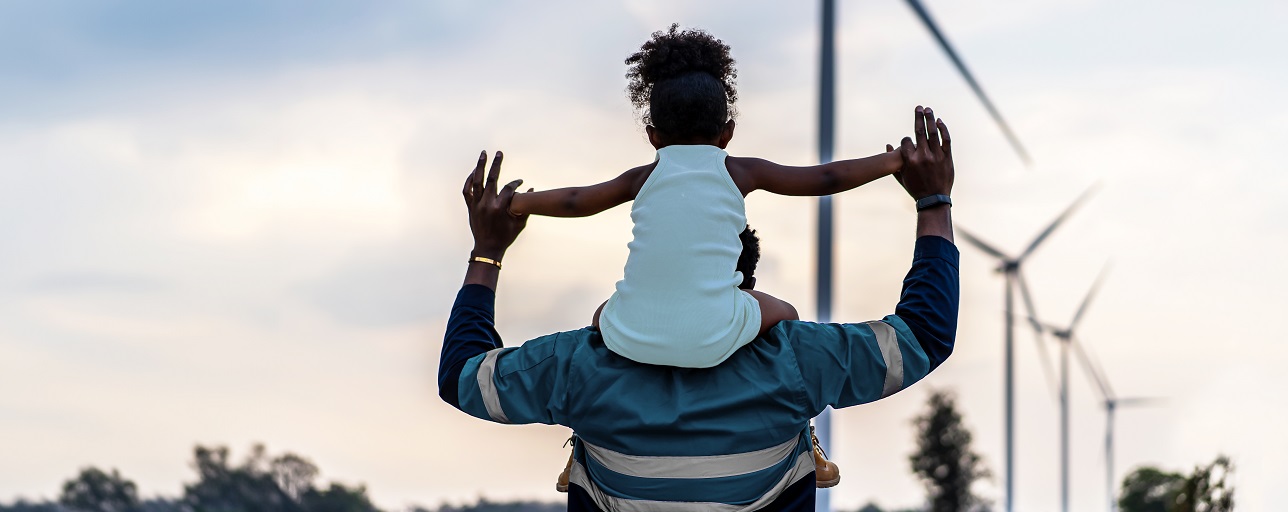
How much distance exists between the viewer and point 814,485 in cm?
441

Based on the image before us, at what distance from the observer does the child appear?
410 centimetres

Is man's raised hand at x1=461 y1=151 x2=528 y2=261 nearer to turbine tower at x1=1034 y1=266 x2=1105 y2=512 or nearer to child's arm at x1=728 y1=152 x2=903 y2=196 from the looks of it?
child's arm at x1=728 y1=152 x2=903 y2=196

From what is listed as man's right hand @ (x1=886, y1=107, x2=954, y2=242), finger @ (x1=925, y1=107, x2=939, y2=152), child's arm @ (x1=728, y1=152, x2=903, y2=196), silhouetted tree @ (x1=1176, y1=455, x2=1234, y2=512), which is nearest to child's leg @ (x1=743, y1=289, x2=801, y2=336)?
child's arm @ (x1=728, y1=152, x2=903, y2=196)

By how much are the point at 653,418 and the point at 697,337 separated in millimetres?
295

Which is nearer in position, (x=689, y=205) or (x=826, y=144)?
(x=689, y=205)

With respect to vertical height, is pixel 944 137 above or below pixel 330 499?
below

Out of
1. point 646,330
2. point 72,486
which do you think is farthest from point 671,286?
point 72,486

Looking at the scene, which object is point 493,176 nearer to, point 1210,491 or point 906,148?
point 906,148

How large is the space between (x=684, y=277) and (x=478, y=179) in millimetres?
1005

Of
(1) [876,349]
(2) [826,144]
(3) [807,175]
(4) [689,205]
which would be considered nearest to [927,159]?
(3) [807,175]

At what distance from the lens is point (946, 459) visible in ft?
203

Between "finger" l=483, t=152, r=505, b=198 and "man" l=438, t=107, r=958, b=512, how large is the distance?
60 centimetres

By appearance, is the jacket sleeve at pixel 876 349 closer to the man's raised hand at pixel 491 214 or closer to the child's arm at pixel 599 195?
the child's arm at pixel 599 195

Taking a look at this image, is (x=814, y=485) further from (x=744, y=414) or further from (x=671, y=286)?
(x=671, y=286)
